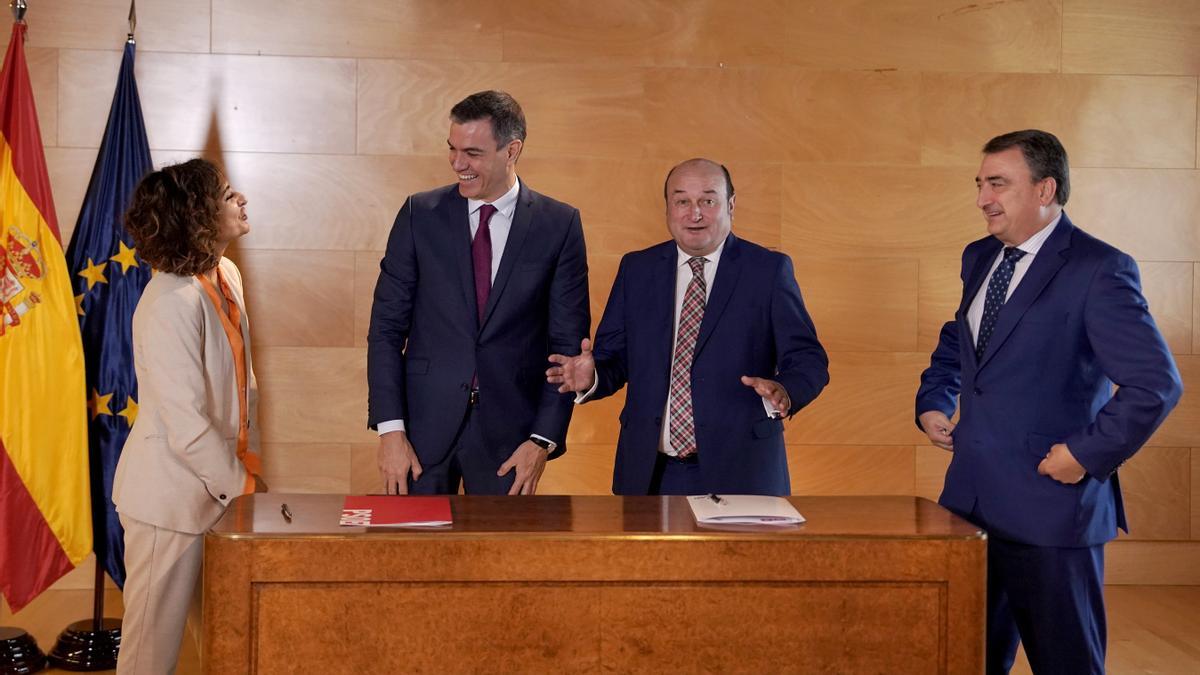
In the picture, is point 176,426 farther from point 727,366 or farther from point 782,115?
point 782,115

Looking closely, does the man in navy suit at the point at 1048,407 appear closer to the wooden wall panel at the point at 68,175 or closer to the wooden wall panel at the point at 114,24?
the wooden wall panel at the point at 114,24

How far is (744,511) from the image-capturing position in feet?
8.61

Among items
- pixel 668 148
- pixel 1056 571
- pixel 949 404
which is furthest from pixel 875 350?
pixel 1056 571

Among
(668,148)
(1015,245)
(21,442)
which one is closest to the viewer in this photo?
(1015,245)

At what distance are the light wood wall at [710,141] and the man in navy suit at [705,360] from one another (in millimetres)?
1781

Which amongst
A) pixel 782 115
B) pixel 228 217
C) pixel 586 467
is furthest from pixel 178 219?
pixel 782 115

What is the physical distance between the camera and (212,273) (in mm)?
3389

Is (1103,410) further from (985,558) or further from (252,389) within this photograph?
(252,389)

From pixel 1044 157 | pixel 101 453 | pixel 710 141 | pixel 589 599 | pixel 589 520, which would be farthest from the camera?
pixel 710 141

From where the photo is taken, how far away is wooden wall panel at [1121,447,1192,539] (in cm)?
550

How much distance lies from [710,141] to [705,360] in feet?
6.79

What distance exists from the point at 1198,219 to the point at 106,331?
185 inches

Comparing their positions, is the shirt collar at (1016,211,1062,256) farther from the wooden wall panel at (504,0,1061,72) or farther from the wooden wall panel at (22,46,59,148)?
the wooden wall panel at (22,46,59,148)

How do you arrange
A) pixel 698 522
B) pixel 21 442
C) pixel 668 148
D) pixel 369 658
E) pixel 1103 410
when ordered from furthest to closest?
pixel 668 148 < pixel 21 442 < pixel 1103 410 < pixel 698 522 < pixel 369 658
